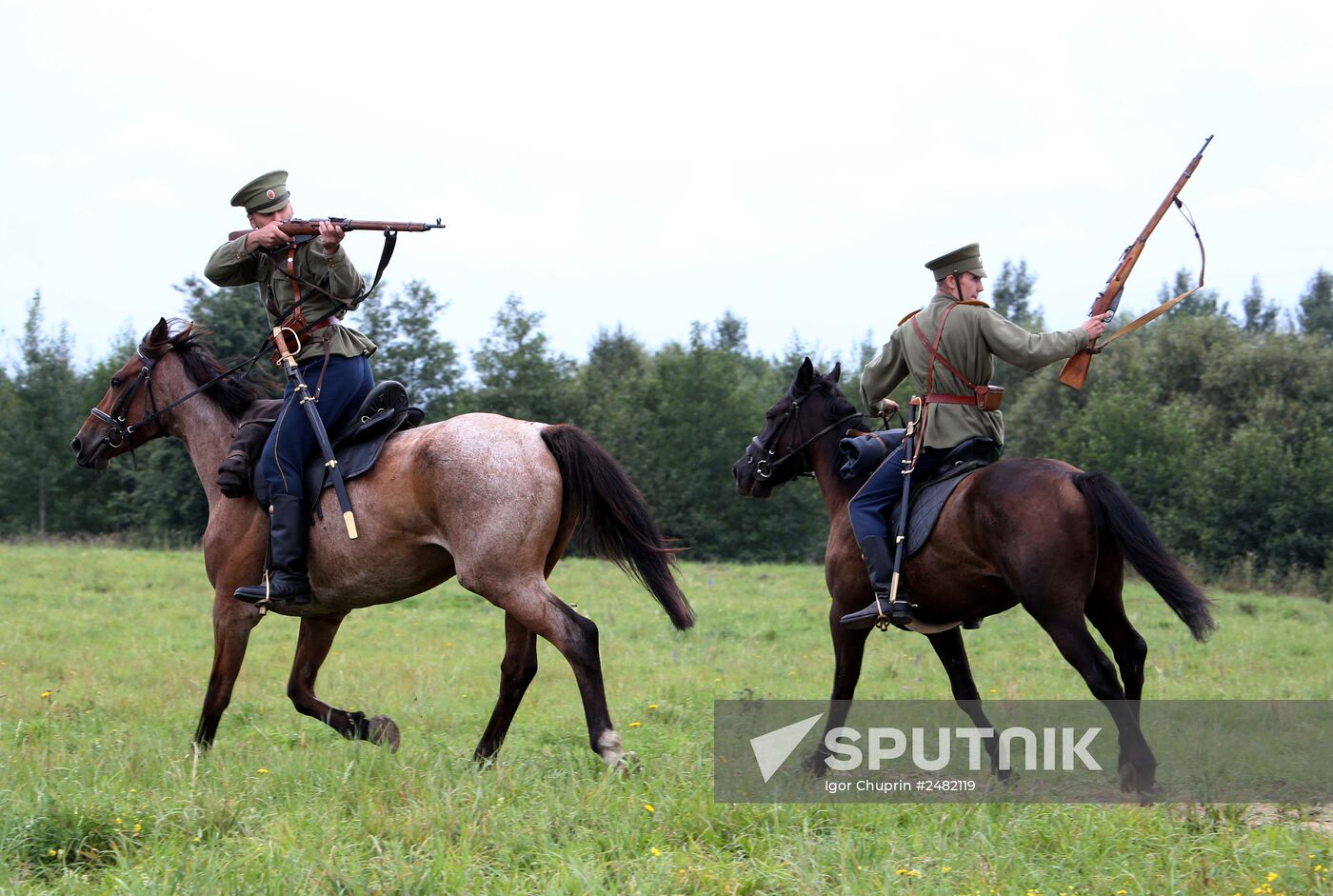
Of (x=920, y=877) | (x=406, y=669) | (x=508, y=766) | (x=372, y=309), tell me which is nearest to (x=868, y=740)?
(x=508, y=766)

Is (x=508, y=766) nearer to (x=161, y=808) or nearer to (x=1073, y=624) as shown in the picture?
(x=161, y=808)

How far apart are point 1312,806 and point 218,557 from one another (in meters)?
6.42

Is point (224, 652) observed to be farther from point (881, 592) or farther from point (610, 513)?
point (881, 592)

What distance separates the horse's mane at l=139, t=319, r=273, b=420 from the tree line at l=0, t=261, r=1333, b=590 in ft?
72.3

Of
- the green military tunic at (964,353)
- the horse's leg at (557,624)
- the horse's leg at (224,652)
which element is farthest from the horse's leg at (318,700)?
the green military tunic at (964,353)

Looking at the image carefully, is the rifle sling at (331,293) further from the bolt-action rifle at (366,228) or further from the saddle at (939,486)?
the saddle at (939,486)

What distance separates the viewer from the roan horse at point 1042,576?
20.3ft

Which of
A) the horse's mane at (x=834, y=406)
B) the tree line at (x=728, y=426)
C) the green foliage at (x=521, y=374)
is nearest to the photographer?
the horse's mane at (x=834, y=406)

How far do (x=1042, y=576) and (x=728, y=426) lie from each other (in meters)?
47.5

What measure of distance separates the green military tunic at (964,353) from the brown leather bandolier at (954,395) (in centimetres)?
2

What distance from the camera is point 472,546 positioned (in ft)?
22.3

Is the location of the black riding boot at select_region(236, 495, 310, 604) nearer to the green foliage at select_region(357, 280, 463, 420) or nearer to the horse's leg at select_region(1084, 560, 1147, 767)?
the horse's leg at select_region(1084, 560, 1147, 767)

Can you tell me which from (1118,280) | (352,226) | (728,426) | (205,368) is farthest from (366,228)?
(728,426)

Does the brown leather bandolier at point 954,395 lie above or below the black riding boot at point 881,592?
above
